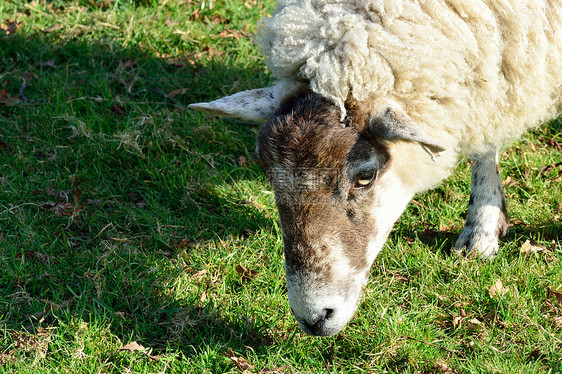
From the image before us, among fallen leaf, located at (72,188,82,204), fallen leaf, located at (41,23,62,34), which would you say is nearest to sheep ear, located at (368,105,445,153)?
fallen leaf, located at (72,188,82,204)

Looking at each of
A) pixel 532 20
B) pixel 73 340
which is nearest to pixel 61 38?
pixel 73 340

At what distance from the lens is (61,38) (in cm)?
627

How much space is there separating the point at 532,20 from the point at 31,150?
389 centimetres

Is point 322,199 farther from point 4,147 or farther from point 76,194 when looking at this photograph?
point 4,147

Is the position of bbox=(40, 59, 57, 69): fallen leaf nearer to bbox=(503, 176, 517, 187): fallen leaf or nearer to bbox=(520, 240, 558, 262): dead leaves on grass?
bbox=(503, 176, 517, 187): fallen leaf

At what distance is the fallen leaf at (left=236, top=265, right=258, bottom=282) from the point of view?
13.8 ft

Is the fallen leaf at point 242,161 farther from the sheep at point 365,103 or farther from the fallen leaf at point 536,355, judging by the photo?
the fallen leaf at point 536,355

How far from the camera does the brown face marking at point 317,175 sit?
3.14 m

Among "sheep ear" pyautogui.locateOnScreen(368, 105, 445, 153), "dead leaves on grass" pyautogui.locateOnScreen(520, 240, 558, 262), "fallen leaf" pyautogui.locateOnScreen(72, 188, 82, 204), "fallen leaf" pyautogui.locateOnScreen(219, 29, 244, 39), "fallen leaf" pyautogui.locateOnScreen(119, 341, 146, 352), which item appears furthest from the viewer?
"fallen leaf" pyautogui.locateOnScreen(219, 29, 244, 39)

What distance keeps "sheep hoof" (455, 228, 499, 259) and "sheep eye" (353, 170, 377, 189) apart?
54.3 inches

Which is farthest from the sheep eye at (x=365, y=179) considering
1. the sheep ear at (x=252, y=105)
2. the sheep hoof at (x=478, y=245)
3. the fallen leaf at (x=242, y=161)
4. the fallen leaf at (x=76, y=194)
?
the fallen leaf at (x=76, y=194)

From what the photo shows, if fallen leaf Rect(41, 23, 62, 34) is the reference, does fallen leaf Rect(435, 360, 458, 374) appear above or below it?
below

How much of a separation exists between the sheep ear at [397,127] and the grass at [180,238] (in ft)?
3.98

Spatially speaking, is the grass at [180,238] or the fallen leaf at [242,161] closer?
the grass at [180,238]
